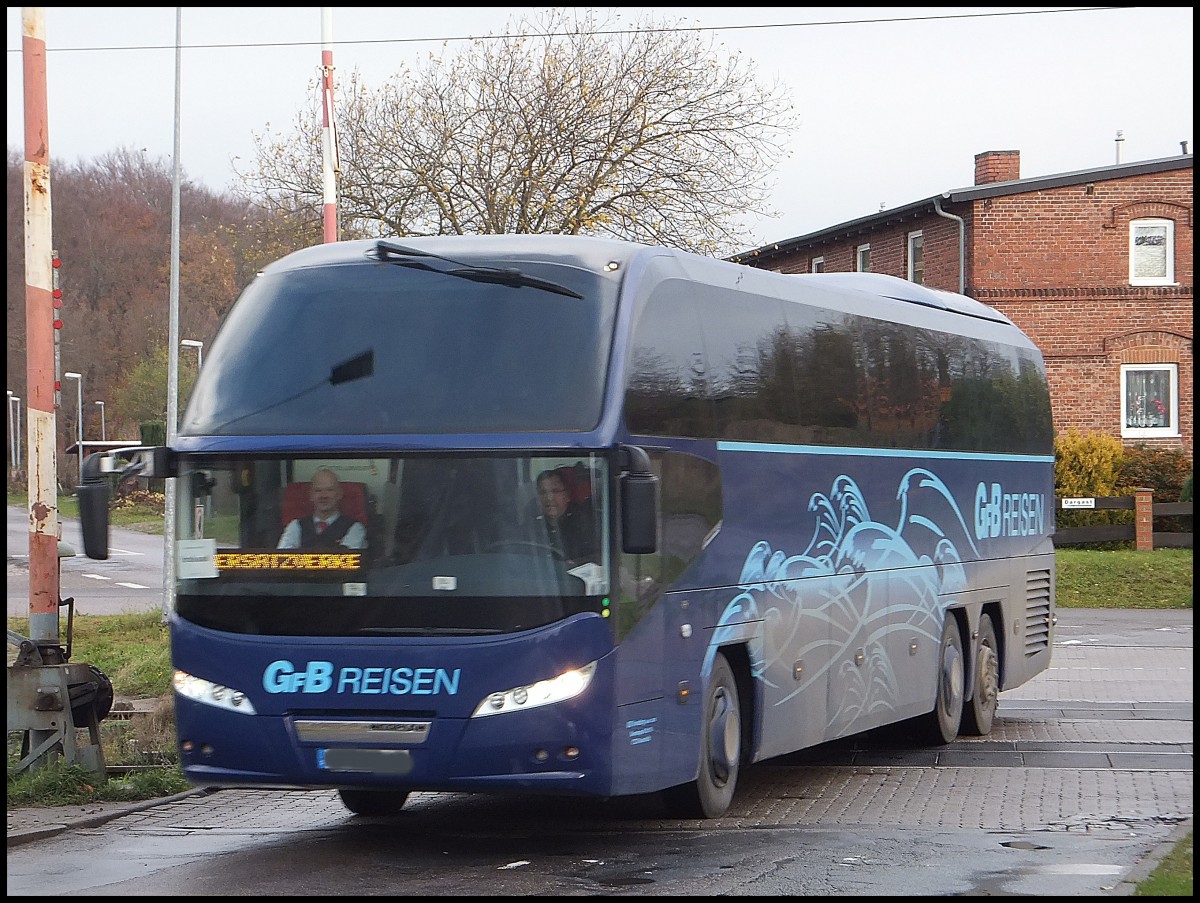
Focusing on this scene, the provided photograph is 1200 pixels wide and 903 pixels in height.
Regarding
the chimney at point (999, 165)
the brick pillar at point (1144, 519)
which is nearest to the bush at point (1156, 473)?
the brick pillar at point (1144, 519)

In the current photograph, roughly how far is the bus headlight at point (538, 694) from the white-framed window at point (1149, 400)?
3457 centimetres

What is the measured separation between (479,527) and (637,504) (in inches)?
30.7

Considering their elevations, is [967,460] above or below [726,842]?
above

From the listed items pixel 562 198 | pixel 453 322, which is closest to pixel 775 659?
pixel 453 322

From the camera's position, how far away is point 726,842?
30.3 feet

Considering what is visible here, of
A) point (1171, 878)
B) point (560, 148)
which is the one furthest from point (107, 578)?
point (1171, 878)

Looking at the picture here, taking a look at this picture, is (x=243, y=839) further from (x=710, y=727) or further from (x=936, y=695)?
(x=936, y=695)

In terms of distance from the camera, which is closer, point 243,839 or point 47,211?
point 243,839

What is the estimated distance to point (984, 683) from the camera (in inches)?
591

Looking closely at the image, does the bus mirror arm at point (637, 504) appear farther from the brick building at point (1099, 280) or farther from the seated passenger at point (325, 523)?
the brick building at point (1099, 280)

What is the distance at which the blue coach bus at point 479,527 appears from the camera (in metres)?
8.61

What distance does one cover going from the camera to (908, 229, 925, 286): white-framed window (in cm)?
4291

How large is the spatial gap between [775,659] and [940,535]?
3474 millimetres

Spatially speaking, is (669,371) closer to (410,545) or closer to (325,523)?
(410,545)
